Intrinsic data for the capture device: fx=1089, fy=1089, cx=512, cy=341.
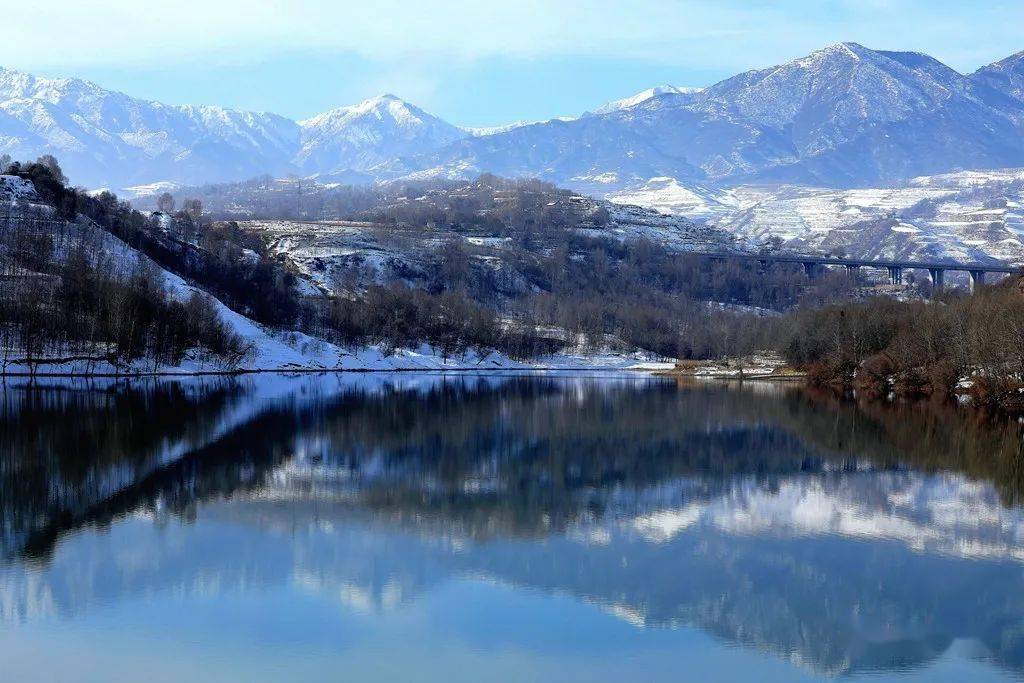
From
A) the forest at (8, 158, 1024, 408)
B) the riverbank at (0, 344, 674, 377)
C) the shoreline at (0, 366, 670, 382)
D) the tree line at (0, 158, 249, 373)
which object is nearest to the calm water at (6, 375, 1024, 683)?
the forest at (8, 158, 1024, 408)

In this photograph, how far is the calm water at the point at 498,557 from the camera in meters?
14.8

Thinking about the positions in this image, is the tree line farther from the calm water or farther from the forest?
the calm water

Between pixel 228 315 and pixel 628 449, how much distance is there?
220 feet

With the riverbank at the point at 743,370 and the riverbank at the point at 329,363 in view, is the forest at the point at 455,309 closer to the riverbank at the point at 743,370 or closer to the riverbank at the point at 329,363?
the riverbank at the point at 329,363

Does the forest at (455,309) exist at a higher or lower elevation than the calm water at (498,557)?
higher

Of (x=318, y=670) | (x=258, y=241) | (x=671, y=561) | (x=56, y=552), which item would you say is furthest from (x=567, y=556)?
(x=258, y=241)

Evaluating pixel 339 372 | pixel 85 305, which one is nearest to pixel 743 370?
pixel 339 372

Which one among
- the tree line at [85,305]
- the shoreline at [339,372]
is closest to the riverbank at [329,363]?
the shoreline at [339,372]

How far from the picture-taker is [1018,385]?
55.6 m

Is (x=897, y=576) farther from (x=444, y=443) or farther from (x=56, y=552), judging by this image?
(x=444, y=443)

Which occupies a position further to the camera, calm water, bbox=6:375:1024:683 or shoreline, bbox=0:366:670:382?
shoreline, bbox=0:366:670:382

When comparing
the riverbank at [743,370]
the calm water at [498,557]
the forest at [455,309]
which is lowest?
the riverbank at [743,370]

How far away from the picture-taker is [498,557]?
20.0 m

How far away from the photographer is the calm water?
48.4ft
